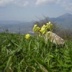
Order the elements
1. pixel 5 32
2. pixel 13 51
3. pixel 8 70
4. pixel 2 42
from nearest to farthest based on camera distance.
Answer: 1. pixel 8 70
2. pixel 13 51
3. pixel 2 42
4. pixel 5 32

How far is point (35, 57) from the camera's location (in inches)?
159

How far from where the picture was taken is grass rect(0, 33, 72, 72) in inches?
149

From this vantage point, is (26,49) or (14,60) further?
(26,49)

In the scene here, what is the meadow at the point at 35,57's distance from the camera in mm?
3777

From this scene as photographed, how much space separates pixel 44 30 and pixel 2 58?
2.57 ft

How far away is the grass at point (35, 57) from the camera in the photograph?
3775 mm

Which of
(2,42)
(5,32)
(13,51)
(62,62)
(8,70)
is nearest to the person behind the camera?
(62,62)

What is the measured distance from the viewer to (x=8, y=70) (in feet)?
13.1

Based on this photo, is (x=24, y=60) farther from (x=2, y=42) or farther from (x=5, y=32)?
(x=5, y=32)

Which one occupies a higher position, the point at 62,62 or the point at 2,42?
the point at 2,42

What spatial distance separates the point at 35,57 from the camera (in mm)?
4035

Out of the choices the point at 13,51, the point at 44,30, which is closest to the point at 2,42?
the point at 13,51

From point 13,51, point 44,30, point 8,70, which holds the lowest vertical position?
point 8,70

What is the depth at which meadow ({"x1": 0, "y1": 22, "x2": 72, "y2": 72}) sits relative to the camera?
3.78 m
